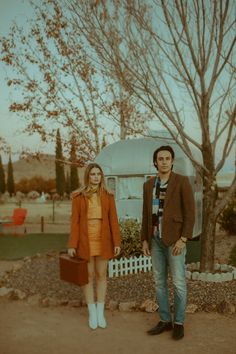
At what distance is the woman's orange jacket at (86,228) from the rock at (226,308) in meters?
1.67

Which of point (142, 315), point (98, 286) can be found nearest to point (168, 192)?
point (98, 286)

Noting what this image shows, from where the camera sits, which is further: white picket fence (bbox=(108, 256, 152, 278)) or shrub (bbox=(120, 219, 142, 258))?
shrub (bbox=(120, 219, 142, 258))

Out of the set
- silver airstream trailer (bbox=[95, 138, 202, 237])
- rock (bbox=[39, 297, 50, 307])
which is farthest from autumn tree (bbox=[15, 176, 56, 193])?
rock (bbox=[39, 297, 50, 307])

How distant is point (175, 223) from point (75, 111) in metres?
9.79

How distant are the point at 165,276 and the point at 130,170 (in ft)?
24.6

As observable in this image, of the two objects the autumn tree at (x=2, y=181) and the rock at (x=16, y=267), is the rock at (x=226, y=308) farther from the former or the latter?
the autumn tree at (x=2, y=181)

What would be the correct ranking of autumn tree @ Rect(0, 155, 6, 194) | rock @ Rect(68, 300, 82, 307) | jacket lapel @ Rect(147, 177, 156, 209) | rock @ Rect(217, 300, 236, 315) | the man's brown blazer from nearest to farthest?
the man's brown blazer < jacket lapel @ Rect(147, 177, 156, 209) < rock @ Rect(217, 300, 236, 315) < rock @ Rect(68, 300, 82, 307) < autumn tree @ Rect(0, 155, 6, 194)

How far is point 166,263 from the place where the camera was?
4793 millimetres

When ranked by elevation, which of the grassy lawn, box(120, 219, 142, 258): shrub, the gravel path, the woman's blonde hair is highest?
the woman's blonde hair

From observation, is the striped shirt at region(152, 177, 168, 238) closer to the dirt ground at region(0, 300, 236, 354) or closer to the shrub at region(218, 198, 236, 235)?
the dirt ground at region(0, 300, 236, 354)

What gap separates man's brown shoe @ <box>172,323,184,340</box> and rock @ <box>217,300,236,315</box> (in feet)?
3.72

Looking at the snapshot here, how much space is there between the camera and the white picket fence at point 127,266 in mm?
7578

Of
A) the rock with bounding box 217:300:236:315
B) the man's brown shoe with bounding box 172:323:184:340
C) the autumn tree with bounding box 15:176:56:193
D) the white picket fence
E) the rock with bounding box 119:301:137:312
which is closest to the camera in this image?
the man's brown shoe with bounding box 172:323:184:340

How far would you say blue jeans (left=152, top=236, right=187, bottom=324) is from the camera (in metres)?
4.58
